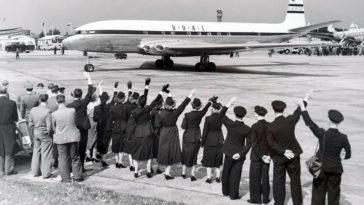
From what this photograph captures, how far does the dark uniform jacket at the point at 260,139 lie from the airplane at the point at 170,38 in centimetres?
1970

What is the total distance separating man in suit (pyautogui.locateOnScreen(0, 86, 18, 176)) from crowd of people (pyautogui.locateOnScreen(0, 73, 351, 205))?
0.06 ft

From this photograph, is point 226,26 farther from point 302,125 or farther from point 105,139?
point 105,139

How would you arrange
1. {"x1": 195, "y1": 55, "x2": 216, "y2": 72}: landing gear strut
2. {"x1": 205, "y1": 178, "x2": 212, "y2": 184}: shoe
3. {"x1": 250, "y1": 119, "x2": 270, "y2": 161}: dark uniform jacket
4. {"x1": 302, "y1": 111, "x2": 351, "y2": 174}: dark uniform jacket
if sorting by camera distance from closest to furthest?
{"x1": 302, "y1": 111, "x2": 351, "y2": 174}: dark uniform jacket → {"x1": 250, "y1": 119, "x2": 270, "y2": 161}: dark uniform jacket → {"x1": 205, "y1": 178, "x2": 212, "y2": 184}: shoe → {"x1": 195, "y1": 55, "x2": 216, "y2": 72}: landing gear strut

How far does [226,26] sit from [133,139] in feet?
86.1

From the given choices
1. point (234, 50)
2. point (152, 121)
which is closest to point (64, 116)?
point (152, 121)

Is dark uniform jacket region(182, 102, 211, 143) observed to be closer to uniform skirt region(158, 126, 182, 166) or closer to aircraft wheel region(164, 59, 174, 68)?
uniform skirt region(158, 126, 182, 166)

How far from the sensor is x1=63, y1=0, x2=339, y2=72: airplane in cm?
2664

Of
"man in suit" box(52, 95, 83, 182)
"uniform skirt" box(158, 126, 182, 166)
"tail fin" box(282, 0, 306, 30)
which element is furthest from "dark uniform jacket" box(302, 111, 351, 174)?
"tail fin" box(282, 0, 306, 30)


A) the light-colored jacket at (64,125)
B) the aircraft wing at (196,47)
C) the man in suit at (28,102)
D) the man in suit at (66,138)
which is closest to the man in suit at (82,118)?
the man in suit at (66,138)

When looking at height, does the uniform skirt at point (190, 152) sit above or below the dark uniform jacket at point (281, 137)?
below

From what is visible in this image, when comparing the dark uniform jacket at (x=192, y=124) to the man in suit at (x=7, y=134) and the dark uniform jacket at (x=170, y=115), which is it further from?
the man in suit at (x=7, y=134)

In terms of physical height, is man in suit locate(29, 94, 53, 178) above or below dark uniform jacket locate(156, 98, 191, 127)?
below

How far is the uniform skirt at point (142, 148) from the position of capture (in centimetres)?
745

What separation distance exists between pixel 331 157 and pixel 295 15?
3699 centimetres
